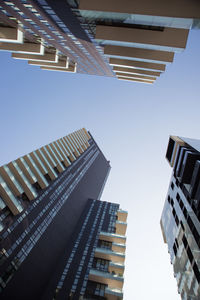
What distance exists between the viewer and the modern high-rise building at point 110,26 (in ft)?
36.7

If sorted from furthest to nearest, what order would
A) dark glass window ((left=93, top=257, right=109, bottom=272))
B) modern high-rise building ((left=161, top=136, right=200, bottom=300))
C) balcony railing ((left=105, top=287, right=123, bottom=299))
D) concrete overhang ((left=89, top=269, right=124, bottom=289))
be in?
dark glass window ((left=93, top=257, right=109, bottom=272))
concrete overhang ((left=89, top=269, right=124, bottom=289))
balcony railing ((left=105, top=287, right=123, bottom=299))
modern high-rise building ((left=161, top=136, right=200, bottom=300))

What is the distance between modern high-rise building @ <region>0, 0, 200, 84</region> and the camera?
11.2m

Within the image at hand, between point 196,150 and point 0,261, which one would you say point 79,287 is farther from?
point 196,150

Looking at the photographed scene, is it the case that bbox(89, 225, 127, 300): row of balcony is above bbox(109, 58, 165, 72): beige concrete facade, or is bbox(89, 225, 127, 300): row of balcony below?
below

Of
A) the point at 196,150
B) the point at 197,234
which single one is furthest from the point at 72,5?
the point at 197,234

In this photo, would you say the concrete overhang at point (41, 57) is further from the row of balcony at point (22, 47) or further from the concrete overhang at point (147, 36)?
the concrete overhang at point (147, 36)

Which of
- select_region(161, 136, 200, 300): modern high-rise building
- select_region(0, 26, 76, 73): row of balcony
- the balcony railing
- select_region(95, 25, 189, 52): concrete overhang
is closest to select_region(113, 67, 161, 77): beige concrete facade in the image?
select_region(95, 25, 189, 52): concrete overhang

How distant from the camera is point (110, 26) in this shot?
15.2 metres

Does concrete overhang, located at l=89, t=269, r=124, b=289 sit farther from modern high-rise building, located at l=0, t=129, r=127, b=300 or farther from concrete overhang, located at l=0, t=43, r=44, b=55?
concrete overhang, located at l=0, t=43, r=44, b=55

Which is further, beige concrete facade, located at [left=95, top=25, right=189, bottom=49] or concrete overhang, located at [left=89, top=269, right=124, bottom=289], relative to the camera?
concrete overhang, located at [left=89, top=269, right=124, bottom=289]

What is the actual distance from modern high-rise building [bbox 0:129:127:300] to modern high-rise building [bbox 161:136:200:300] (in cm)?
2138

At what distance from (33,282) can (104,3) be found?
50.3m

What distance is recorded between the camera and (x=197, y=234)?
24438 millimetres

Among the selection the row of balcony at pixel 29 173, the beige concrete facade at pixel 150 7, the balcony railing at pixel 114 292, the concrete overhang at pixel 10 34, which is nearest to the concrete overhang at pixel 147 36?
the beige concrete facade at pixel 150 7
